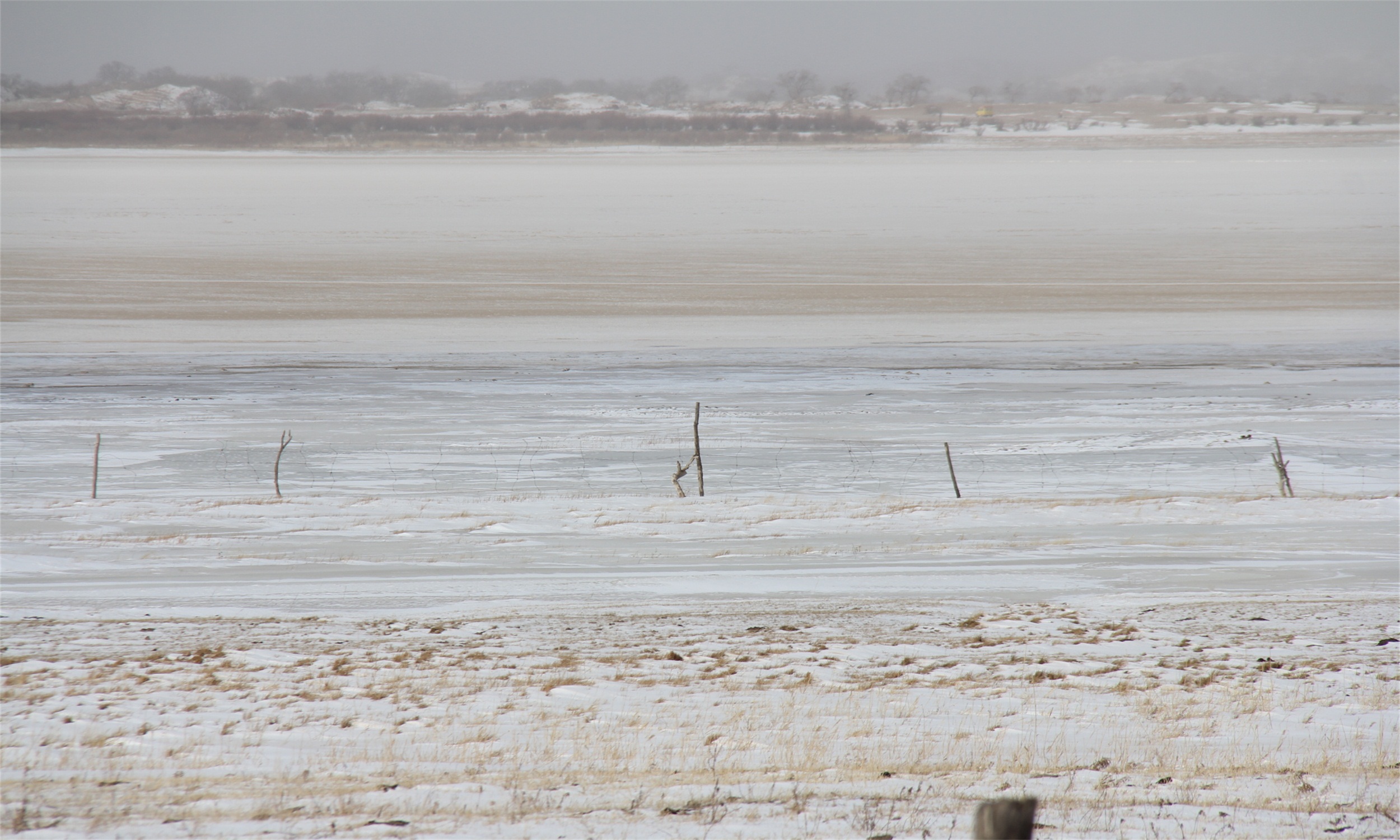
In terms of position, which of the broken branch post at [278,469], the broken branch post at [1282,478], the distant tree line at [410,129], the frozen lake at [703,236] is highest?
the distant tree line at [410,129]

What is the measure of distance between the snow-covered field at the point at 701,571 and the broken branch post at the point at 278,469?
0.30m

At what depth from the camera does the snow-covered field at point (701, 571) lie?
6.17 m

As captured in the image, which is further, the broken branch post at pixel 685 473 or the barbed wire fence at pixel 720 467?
the barbed wire fence at pixel 720 467

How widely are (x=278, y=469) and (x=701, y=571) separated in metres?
6.99

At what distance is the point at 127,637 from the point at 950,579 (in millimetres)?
8104

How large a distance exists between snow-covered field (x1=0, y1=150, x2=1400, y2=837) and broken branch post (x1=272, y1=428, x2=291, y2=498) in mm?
296

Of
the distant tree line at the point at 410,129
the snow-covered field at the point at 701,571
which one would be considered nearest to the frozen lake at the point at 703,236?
the snow-covered field at the point at 701,571

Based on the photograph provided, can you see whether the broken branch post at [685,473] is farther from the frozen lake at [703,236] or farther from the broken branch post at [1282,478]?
the frozen lake at [703,236]

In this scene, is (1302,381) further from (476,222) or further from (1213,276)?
(476,222)

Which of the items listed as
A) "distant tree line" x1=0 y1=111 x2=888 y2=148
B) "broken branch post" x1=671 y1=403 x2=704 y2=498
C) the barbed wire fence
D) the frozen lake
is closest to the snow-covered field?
the barbed wire fence

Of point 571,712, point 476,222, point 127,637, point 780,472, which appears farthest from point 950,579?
point 476,222

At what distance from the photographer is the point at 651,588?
11.6 meters

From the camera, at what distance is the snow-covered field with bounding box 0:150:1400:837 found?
20.2ft

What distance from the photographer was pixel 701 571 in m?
12.2
